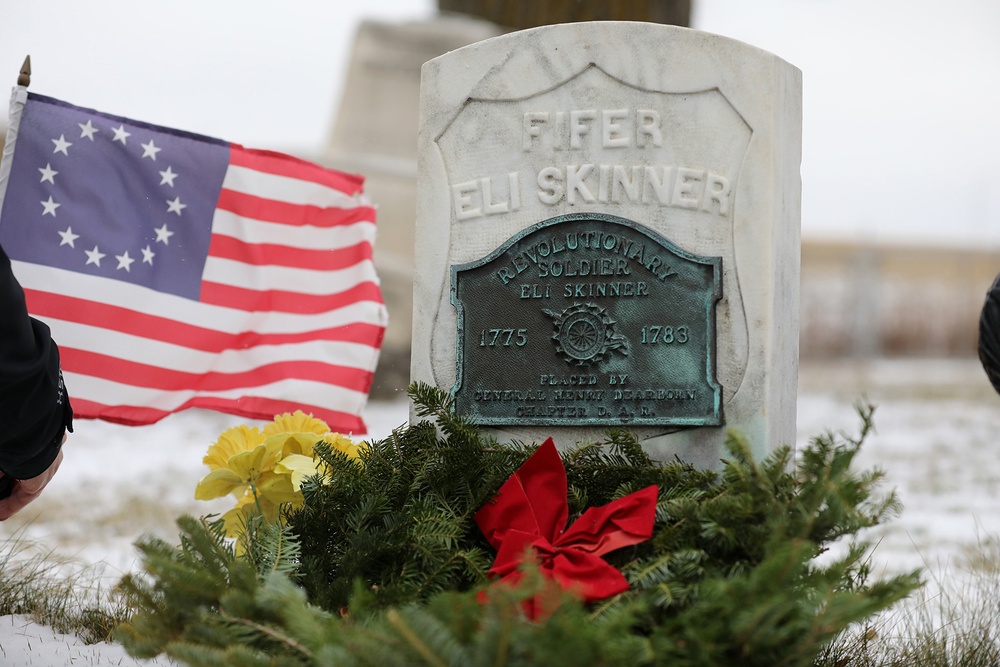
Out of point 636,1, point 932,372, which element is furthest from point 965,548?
point 932,372

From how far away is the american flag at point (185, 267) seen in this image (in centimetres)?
373

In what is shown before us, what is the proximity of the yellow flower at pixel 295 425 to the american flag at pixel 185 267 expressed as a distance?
2.06 ft

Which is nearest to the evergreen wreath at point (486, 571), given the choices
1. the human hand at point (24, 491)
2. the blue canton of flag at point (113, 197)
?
the human hand at point (24, 491)

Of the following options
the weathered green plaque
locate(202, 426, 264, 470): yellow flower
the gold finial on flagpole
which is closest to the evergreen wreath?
the weathered green plaque

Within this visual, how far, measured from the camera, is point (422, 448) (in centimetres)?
284

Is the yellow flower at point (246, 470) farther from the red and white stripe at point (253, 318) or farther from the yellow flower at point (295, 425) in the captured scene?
the red and white stripe at point (253, 318)

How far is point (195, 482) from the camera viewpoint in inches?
266

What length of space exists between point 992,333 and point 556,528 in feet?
4.79

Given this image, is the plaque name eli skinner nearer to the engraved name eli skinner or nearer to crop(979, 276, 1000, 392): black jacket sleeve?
the engraved name eli skinner

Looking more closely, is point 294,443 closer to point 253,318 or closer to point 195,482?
point 253,318

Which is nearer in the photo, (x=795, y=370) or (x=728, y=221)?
(x=728, y=221)

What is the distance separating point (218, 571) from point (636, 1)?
503 centimetres

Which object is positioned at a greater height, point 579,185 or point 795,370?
point 579,185

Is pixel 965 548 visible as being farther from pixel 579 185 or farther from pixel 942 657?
pixel 579 185
